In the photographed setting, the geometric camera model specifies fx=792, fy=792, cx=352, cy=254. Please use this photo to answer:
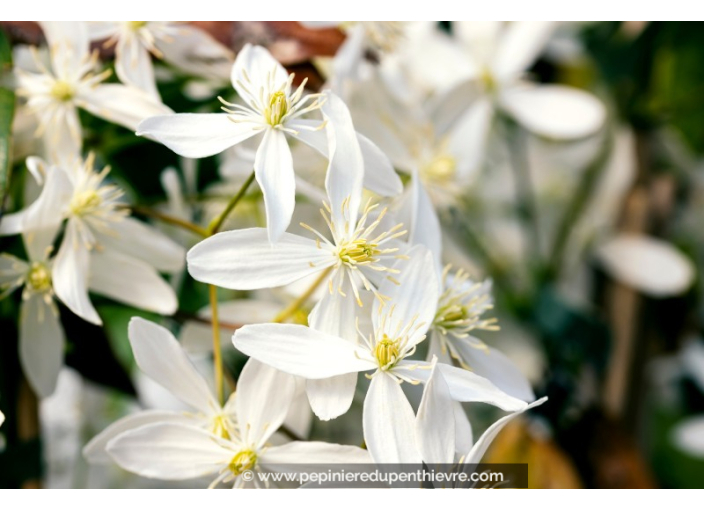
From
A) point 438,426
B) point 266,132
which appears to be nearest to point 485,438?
point 438,426

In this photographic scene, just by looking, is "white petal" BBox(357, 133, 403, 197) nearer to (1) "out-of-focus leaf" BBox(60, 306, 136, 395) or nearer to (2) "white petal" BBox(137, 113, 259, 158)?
(2) "white petal" BBox(137, 113, 259, 158)

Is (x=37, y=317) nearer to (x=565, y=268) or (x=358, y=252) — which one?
(x=358, y=252)

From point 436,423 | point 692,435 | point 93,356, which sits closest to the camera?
point 436,423

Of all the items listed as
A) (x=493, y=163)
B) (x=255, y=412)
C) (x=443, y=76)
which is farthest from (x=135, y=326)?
(x=493, y=163)

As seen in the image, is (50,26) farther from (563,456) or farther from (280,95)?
(563,456)

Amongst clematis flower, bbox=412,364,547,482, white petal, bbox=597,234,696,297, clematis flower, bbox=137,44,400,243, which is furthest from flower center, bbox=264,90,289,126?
white petal, bbox=597,234,696,297

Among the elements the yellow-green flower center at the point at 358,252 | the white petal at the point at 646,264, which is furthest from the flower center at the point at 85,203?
the white petal at the point at 646,264

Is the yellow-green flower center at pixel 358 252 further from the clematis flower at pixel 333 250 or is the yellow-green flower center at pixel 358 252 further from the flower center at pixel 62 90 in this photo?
the flower center at pixel 62 90
